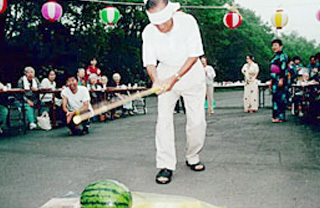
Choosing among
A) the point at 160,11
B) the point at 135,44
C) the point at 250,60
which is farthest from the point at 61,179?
the point at 135,44

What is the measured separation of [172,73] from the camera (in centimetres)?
414

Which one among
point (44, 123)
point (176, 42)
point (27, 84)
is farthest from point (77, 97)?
point (176, 42)

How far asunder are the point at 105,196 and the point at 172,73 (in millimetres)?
1968

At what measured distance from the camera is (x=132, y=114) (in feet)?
42.5

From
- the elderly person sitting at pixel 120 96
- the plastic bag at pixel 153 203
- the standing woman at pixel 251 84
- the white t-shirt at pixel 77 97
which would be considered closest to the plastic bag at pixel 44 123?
the white t-shirt at pixel 77 97

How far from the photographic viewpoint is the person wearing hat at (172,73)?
3.93 meters

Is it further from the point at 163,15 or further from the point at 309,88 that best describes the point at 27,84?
the point at 309,88

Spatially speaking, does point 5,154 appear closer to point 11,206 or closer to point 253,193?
point 11,206

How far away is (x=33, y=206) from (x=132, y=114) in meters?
9.63

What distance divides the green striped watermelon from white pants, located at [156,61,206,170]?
150 centimetres

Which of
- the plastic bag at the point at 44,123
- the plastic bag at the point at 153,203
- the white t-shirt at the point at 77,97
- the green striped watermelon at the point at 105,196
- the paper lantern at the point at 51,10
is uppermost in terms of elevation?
the paper lantern at the point at 51,10

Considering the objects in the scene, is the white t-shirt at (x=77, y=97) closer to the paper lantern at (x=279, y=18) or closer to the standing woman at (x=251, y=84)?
the standing woman at (x=251, y=84)

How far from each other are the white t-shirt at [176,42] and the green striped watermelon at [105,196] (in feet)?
5.96

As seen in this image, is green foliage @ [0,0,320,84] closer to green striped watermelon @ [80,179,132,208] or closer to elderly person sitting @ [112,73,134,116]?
elderly person sitting @ [112,73,134,116]
